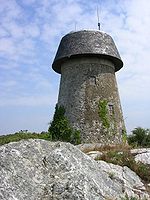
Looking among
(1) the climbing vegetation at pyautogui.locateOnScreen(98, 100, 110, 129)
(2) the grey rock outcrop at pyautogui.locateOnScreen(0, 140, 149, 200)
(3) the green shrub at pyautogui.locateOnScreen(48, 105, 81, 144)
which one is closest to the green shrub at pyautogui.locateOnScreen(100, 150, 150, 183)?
(2) the grey rock outcrop at pyautogui.locateOnScreen(0, 140, 149, 200)

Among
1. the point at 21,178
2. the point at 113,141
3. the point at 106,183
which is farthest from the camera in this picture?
the point at 113,141

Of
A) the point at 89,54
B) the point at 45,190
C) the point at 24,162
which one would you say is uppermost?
the point at 89,54

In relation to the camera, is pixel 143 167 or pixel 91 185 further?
pixel 143 167

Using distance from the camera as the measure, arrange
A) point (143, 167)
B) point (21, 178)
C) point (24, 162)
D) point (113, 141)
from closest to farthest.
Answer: point (21, 178) < point (24, 162) < point (143, 167) < point (113, 141)

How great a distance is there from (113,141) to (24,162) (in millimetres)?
15605

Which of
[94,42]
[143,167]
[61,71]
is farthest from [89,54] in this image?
[143,167]

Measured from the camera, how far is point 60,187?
295 inches

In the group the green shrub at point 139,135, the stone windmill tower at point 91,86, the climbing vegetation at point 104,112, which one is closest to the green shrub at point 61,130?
the stone windmill tower at point 91,86

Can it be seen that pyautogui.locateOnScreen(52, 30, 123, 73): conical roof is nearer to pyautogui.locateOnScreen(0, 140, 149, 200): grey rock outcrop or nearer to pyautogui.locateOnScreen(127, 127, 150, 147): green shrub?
pyautogui.locateOnScreen(127, 127, 150, 147): green shrub

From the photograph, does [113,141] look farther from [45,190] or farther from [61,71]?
[45,190]

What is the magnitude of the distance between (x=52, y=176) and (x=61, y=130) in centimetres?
1515

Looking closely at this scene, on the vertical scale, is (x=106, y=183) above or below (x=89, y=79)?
below

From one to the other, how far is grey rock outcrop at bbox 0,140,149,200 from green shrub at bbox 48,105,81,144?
1287cm

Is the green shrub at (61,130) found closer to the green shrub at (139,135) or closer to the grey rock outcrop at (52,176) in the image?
the green shrub at (139,135)
